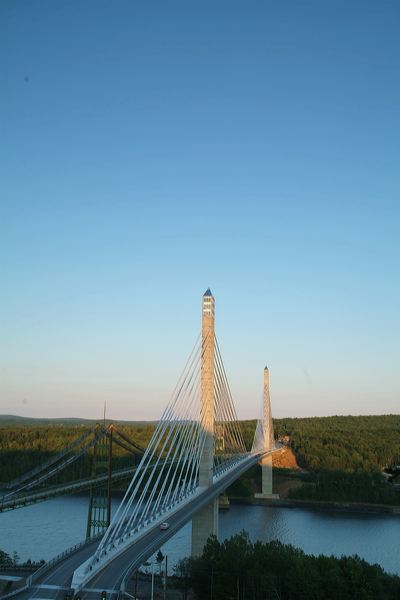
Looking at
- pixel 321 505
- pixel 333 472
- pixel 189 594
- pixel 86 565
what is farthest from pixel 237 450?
pixel 86 565

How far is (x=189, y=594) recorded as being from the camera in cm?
1898

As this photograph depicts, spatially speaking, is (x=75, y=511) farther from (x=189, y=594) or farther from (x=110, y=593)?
(x=110, y=593)

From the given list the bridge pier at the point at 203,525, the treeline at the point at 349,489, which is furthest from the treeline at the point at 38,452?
the bridge pier at the point at 203,525

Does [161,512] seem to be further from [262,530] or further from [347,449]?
[347,449]

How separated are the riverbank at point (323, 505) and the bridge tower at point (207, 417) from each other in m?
24.7

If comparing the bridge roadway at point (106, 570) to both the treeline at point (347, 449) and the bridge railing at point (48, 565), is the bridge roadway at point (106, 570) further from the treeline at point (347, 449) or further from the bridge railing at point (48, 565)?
the treeline at point (347, 449)

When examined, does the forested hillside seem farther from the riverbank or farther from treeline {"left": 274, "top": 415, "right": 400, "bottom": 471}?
the riverbank

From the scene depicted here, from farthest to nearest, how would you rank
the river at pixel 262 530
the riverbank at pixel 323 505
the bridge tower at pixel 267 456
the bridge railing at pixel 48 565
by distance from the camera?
the bridge tower at pixel 267 456
the riverbank at pixel 323 505
the river at pixel 262 530
the bridge railing at pixel 48 565

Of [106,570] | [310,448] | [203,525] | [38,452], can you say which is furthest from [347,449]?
[106,570]

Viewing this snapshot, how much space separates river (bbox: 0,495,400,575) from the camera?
92.3 ft

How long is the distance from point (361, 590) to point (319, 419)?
321ft

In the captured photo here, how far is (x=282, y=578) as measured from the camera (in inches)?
687

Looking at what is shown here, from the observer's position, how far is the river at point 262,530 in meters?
28.1

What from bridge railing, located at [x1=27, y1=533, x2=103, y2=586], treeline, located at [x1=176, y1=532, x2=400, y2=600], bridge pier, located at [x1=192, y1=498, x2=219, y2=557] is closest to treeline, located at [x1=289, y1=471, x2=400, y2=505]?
bridge pier, located at [x1=192, y1=498, x2=219, y2=557]
